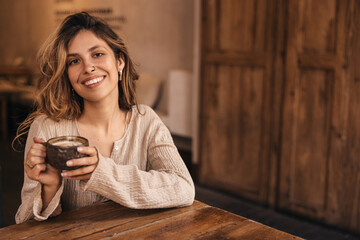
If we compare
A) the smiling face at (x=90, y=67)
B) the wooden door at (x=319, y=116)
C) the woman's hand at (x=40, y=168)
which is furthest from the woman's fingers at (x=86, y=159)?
the wooden door at (x=319, y=116)

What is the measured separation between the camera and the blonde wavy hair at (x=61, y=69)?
1.46 m

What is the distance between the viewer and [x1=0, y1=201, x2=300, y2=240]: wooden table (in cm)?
110

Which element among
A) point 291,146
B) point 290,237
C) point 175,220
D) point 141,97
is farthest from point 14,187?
point 290,237

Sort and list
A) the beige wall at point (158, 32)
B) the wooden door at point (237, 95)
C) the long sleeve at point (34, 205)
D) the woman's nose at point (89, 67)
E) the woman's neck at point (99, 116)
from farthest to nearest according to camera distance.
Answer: the beige wall at point (158, 32) → the wooden door at point (237, 95) → the woman's neck at point (99, 116) → the woman's nose at point (89, 67) → the long sleeve at point (34, 205)

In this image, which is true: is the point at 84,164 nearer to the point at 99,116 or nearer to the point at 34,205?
the point at 34,205

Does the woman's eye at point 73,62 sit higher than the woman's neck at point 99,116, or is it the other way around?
the woman's eye at point 73,62

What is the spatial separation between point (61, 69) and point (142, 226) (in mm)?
634

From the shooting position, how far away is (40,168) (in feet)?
3.86

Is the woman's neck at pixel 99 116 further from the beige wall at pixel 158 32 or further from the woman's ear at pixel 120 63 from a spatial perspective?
the beige wall at pixel 158 32

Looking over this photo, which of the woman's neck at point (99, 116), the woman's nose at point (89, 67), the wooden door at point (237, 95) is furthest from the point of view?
the wooden door at point (237, 95)

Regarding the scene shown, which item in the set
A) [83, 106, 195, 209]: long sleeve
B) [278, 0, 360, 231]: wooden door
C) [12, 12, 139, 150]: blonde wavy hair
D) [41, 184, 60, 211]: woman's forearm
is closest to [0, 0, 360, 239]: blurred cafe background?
[278, 0, 360, 231]: wooden door

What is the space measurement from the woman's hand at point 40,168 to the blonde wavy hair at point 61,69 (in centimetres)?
28

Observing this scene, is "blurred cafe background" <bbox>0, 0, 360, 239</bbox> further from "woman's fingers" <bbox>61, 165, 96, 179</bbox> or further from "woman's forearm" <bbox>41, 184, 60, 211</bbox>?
"woman's fingers" <bbox>61, 165, 96, 179</bbox>

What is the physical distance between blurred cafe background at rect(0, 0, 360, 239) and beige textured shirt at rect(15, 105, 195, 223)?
4.38ft
